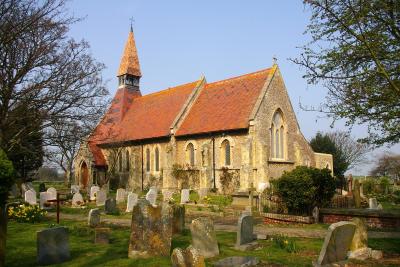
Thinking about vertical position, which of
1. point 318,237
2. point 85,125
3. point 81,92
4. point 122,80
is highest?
point 122,80

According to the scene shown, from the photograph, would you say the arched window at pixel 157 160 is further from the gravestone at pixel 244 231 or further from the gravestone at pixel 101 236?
the gravestone at pixel 244 231

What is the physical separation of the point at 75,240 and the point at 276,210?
29.3ft

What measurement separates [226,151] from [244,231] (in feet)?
58.4

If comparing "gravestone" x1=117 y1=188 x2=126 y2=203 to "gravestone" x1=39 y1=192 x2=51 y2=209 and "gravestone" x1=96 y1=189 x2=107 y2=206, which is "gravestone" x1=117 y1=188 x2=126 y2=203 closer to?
"gravestone" x1=96 y1=189 x2=107 y2=206

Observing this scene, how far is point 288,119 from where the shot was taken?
29.4 meters

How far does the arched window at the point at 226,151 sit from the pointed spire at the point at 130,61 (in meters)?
19.1

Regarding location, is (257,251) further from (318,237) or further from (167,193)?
(167,193)

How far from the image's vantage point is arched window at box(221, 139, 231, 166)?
27.6 metres

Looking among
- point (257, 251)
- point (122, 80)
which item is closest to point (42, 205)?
point (257, 251)

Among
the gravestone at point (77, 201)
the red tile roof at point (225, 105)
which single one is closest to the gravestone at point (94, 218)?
the gravestone at point (77, 201)

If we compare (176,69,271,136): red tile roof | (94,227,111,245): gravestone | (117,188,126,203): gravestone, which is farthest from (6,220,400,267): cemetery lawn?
(176,69,271,136): red tile roof

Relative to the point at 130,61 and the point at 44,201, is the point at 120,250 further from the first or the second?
the point at 130,61

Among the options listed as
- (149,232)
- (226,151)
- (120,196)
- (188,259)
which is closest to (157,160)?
(226,151)

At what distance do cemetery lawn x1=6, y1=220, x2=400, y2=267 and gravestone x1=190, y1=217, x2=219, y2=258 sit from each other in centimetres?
25
